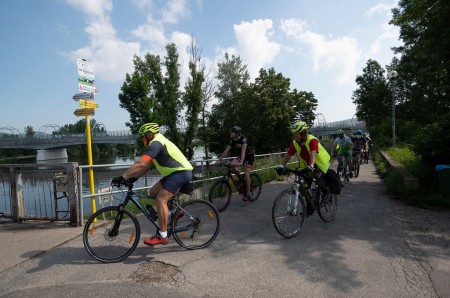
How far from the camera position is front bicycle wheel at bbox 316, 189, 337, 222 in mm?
5328

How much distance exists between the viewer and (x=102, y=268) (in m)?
3.65

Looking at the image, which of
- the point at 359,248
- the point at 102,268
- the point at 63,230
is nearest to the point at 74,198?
the point at 63,230

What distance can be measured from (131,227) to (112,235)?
12.2 inches

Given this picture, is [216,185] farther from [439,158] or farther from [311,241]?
[439,158]

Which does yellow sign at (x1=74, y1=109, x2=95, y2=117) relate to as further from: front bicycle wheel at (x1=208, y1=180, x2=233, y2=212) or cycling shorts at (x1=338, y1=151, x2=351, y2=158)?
cycling shorts at (x1=338, y1=151, x2=351, y2=158)

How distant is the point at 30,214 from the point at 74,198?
1.52 metres

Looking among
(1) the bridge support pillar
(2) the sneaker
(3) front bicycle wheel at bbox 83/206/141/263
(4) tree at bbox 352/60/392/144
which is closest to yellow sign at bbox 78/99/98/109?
(3) front bicycle wheel at bbox 83/206/141/263

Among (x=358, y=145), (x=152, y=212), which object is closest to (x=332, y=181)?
(x=152, y=212)

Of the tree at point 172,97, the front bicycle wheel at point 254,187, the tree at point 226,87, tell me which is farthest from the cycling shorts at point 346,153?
the tree at point 226,87

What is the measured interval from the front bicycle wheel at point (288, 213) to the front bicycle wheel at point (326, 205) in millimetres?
681

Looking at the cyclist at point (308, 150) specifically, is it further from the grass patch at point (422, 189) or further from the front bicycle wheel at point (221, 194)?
the grass patch at point (422, 189)

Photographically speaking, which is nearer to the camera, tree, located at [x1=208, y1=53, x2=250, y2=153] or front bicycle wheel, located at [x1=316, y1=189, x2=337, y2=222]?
front bicycle wheel, located at [x1=316, y1=189, x2=337, y2=222]

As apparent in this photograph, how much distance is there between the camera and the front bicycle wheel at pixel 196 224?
4211 mm

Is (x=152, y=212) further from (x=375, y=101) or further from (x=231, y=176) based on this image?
(x=375, y=101)
